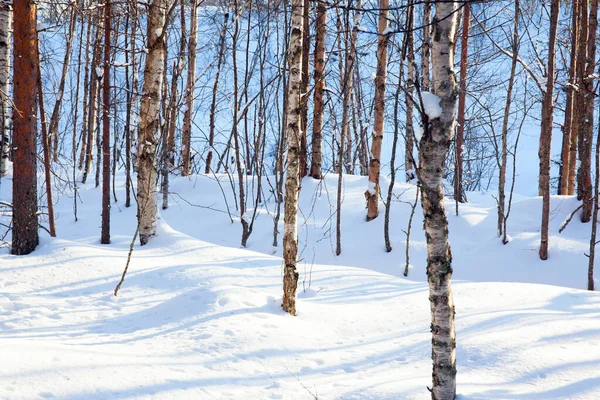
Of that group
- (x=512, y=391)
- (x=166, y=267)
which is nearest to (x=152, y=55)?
(x=166, y=267)

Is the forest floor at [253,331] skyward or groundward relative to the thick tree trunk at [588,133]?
groundward

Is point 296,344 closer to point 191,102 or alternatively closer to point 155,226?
point 155,226

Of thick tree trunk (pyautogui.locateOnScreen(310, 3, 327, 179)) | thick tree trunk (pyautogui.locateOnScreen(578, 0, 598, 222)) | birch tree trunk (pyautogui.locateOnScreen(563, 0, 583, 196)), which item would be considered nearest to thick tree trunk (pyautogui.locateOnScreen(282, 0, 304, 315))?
birch tree trunk (pyautogui.locateOnScreen(563, 0, 583, 196))

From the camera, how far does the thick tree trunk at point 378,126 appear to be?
346 inches

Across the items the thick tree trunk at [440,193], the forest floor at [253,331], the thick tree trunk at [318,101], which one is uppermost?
the thick tree trunk at [318,101]

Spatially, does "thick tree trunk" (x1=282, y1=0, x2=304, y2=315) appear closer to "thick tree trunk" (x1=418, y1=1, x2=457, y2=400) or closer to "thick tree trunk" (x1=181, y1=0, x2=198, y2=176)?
"thick tree trunk" (x1=418, y1=1, x2=457, y2=400)

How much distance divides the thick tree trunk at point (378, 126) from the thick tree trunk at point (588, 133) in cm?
361

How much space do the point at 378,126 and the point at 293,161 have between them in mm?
4994

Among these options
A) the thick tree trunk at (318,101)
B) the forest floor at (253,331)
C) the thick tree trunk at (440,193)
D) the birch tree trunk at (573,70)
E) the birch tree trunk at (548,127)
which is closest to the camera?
the thick tree trunk at (440,193)

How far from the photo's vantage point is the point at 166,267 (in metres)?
5.82

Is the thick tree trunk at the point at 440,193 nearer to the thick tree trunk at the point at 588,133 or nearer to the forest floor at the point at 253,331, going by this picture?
the forest floor at the point at 253,331

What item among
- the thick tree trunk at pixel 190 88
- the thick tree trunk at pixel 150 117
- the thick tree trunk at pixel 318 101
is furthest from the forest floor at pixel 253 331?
the thick tree trunk at pixel 190 88

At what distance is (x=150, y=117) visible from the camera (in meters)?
6.98

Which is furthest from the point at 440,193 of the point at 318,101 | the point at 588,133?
the point at 318,101
